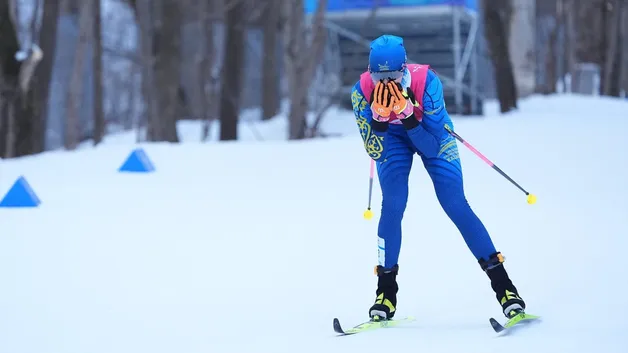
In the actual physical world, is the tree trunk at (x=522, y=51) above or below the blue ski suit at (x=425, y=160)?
below

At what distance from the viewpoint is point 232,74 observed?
22703 mm

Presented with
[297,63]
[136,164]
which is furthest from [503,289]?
[297,63]

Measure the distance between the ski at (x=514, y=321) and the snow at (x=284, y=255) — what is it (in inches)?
3.2

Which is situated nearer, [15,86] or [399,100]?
[399,100]

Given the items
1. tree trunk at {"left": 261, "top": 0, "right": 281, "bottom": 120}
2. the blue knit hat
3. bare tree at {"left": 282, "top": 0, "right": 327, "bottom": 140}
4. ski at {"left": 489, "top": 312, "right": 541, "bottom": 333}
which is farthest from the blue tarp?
ski at {"left": 489, "top": 312, "right": 541, "bottom": 333}

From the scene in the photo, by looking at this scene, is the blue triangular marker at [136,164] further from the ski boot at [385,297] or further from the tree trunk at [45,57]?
the ski boot at [385,297]

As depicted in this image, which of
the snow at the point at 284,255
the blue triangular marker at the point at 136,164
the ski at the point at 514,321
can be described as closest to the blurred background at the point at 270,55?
the snow at the point at 284,255

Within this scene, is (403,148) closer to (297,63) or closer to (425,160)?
(425,160)

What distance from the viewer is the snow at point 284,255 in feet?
19.6

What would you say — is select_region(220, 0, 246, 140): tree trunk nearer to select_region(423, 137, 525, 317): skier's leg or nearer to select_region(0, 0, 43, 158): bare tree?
select_region(0, 0, 43, 158): bare tree

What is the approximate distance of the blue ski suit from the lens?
5816 mm

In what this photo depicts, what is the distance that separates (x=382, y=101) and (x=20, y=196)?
5.84m

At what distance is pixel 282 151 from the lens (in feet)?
50.6

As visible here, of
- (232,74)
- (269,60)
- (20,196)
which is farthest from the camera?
(269,60)
